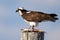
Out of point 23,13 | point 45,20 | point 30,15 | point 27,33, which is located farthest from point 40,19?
point 27,33

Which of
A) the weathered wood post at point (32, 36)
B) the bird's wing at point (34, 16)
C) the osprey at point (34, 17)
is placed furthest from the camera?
the bird's wing at point (34, 16)

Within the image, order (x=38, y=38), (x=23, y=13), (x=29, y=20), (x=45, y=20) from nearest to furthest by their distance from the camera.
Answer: (x=38, y=38), (x=45, y=20), (x=29, y=20), (x=23, y=13)

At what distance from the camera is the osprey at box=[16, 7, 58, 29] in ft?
30.5

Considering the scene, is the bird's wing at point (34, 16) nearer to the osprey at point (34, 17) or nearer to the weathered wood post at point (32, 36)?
the osprey at point (34, 17)

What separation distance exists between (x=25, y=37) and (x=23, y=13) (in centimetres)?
596

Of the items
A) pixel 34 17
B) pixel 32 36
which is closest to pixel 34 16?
pixel 34 17

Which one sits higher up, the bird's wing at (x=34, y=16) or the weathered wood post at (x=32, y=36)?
the bird's wing at (x=34, y=16)

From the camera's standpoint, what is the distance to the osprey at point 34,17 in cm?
930

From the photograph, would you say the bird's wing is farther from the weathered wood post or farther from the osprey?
the weathered wood post

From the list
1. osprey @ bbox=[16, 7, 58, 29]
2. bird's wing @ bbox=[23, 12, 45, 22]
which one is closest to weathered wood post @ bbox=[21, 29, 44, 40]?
osprey @ bbox=[16, 7, 58, 29]

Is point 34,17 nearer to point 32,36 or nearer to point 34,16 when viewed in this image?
point 34,16

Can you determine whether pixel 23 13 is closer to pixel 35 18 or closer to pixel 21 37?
pixel 35 18

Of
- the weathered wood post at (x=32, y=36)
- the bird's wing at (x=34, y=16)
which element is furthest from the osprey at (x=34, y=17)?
the weathered wood post at (x=32, y=36)

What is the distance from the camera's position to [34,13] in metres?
10.4
